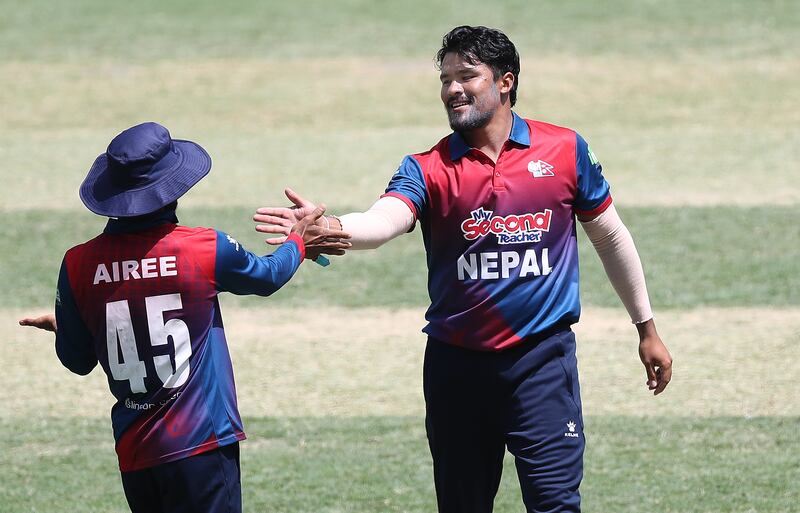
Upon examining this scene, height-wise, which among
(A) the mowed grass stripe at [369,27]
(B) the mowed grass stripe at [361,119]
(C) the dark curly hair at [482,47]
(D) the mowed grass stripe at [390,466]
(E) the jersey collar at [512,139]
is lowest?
(D) the mowed grass stripe at [390,466]

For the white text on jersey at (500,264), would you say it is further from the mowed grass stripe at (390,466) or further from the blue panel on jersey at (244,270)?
the mowed grass stripe at (390,466)

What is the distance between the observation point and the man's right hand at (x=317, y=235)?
485 centimetres

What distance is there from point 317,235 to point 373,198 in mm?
10075

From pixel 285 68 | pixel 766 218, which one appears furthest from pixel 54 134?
pixel 766 218

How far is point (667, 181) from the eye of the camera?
15336 mm

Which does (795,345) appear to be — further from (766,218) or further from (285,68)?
(285,68)

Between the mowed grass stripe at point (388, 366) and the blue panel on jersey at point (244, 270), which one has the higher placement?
the blue panel on jersey at point (244, 270)

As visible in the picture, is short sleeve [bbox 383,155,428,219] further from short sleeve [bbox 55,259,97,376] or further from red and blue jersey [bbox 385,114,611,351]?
short sleeve [bbox 55,259,97,376]

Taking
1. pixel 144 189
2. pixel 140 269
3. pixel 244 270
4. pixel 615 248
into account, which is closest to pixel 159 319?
pixel 140 269

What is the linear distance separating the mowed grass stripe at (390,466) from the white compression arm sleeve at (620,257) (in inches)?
65.4

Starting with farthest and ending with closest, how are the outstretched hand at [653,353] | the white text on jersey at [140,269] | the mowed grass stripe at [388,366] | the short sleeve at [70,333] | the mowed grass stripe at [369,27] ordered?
the mowed grass stripe at [369,27] < the mowed grass stripe at [388,366] < the outstretched hand at [653,353] < the short sleeve at [70,333] < the white text on jersey at [140,269]

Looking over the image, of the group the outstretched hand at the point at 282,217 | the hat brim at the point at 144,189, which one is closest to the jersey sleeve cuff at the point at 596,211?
the outstretched hand at the point at 282,217

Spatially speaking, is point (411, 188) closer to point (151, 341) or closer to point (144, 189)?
point (144, 189)

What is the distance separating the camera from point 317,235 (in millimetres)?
4855
